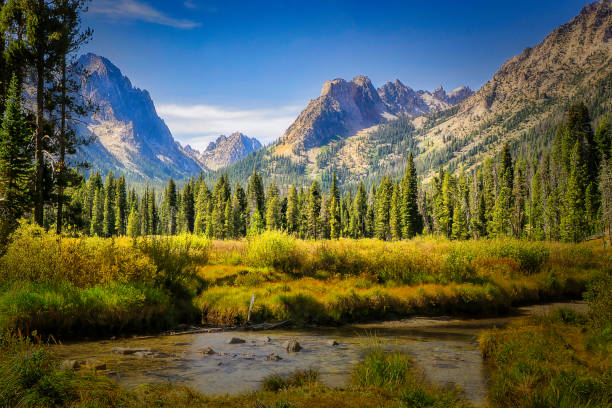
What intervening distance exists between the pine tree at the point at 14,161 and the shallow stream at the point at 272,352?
11.9 meters

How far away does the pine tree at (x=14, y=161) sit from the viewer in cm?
1880

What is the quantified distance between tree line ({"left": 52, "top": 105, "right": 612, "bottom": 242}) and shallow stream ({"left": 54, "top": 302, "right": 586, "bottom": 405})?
133 feet

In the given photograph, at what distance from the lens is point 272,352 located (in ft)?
35.9

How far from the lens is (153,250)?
16.4m

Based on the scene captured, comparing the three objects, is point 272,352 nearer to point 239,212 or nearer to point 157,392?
point 157,392

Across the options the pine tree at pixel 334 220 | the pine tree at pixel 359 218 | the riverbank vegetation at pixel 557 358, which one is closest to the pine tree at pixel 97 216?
the pine tree at pixel 334 220

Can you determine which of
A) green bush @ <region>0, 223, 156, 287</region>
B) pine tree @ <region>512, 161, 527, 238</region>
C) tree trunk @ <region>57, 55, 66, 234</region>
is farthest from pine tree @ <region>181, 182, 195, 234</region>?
green bush @ <region>0, 223, 156, 287</region>

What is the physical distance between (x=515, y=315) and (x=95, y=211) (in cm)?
9913

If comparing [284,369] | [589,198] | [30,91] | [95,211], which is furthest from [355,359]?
[95,211]

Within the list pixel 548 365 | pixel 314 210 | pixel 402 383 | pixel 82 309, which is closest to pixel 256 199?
pixel 314 210

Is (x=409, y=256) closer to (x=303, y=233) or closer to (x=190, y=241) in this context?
(x=190, y=241)

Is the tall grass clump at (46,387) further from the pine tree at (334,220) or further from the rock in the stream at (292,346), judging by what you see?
the pine tree at (334,220)

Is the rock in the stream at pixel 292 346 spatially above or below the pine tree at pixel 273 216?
below

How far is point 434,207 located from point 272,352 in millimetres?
88458
